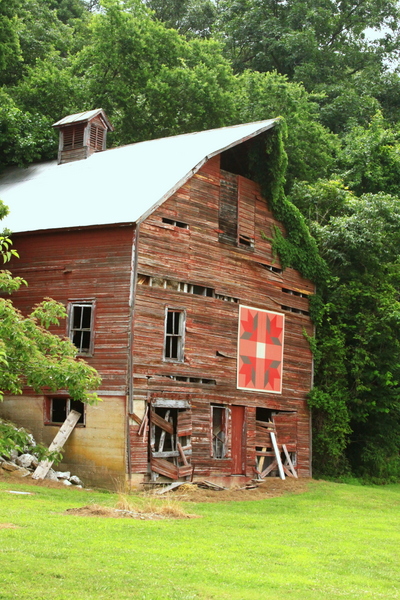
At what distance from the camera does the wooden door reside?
27219mm

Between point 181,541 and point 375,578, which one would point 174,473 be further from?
point 375,578

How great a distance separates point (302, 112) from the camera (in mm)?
42906

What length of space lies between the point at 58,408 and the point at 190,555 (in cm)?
1263

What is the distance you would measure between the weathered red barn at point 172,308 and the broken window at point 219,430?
0.24 ft

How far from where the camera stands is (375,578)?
13.4 metres

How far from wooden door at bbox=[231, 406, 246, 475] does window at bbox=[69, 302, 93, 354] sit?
19.0ft

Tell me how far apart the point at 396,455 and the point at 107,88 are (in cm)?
2346

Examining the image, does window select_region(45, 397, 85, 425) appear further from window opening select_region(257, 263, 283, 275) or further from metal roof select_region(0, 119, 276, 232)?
window opening select_region(257, 263, 283, 275)

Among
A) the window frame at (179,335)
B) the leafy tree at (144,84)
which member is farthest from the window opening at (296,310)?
the leafy tree at (144,84)

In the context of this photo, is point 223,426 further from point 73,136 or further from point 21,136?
point 21,136

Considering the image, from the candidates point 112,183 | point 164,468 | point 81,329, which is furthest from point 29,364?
point 112,183

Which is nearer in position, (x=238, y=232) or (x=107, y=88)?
(x=238, y=232)

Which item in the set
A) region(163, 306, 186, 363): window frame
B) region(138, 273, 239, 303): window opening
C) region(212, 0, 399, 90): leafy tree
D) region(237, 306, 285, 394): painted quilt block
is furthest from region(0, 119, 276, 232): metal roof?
region(212, 0, 399, 90): leafy tree

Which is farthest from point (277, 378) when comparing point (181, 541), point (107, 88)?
point (107, 88)
